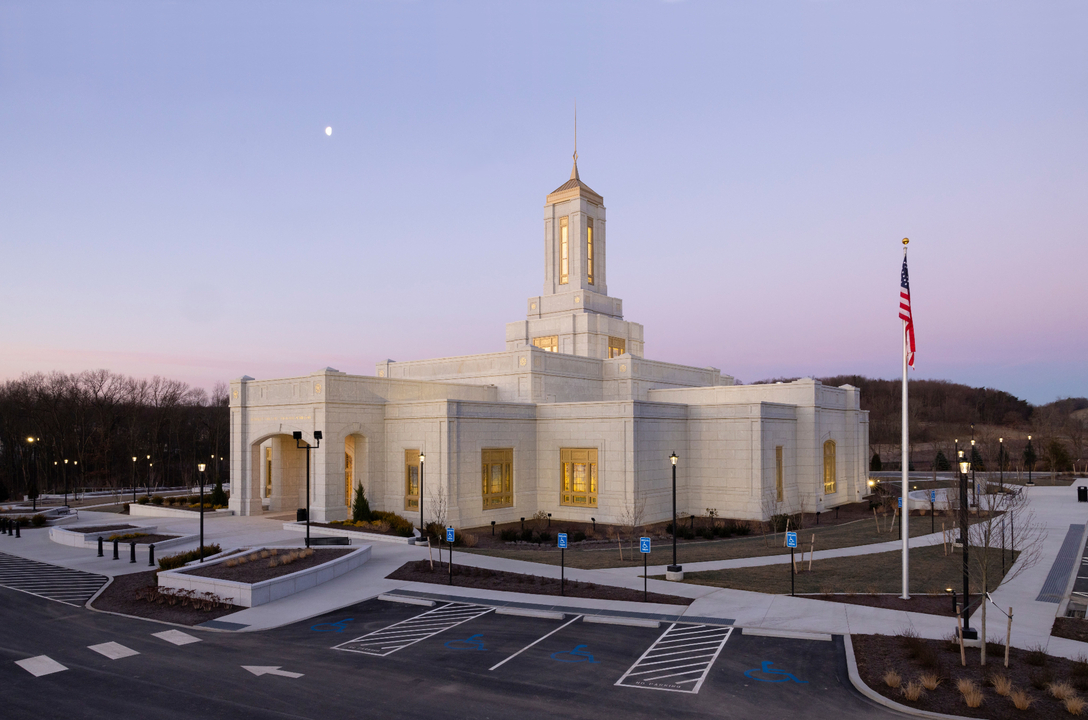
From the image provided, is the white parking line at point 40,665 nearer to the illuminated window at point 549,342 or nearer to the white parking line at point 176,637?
the white parking line at point 176,637

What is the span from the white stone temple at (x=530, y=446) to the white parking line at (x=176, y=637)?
50.5 feet

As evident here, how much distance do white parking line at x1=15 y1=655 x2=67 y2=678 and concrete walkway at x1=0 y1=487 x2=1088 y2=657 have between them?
4.01 m

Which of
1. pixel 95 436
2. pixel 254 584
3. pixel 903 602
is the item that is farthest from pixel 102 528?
pixel 95 436

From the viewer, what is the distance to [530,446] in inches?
1545

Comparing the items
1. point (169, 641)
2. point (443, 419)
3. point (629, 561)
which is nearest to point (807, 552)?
point (629, 561)

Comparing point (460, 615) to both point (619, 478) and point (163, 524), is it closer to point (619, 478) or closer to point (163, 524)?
point (619, 478)

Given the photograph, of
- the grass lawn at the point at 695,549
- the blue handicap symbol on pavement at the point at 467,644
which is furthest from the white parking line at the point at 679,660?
the grass lawn at the point at 695,549

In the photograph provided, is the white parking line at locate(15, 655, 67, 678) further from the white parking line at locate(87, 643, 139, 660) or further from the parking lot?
the white parking line at locate(87, 643, 139, 660)

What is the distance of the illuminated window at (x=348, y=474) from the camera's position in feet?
120

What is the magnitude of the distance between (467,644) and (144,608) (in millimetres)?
10565

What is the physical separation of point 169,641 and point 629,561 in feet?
49.7

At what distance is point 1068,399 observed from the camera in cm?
14838

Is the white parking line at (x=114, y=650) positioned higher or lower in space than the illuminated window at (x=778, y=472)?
lower

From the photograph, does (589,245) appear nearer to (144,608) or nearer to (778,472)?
(778,472)
